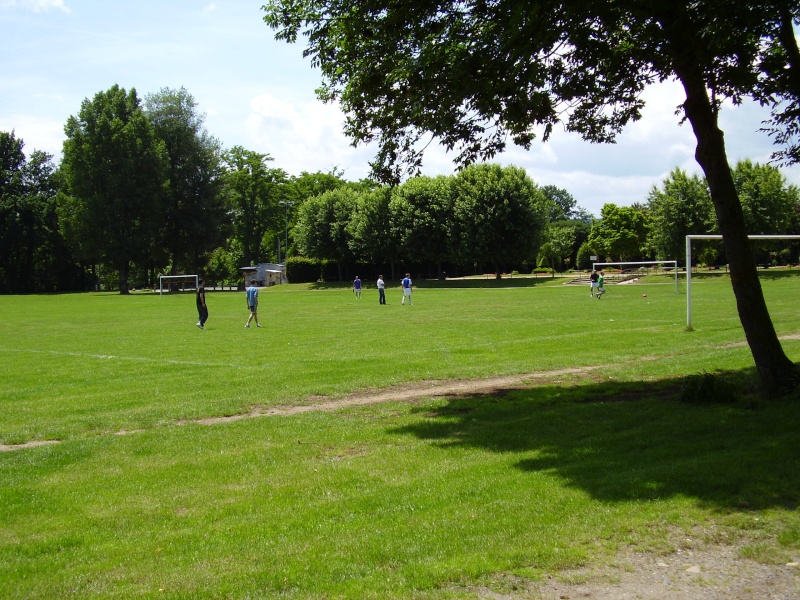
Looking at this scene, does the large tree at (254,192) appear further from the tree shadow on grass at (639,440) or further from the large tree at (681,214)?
the tree shadow on grass at (639,440)

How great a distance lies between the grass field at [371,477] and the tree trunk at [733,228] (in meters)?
0.77

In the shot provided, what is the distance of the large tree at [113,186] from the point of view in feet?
251

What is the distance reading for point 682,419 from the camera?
9.39 meters

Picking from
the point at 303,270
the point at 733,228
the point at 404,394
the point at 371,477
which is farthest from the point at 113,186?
the point at 371,477

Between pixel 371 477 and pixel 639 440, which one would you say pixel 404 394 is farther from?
pixel 371 477

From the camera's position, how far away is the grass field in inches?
203

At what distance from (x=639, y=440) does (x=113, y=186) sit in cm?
7622

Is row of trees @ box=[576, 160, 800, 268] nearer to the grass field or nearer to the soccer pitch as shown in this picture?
the soccer pitch

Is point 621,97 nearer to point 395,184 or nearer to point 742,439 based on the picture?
point 395,184

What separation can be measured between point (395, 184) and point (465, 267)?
78.9 meters

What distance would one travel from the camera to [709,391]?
1039 centimetres

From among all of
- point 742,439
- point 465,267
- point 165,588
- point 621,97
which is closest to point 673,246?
point 465,267

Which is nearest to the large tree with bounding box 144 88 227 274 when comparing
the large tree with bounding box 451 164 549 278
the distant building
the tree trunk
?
the distant building

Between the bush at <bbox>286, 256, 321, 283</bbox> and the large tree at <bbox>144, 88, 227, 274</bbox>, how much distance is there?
12106mm
